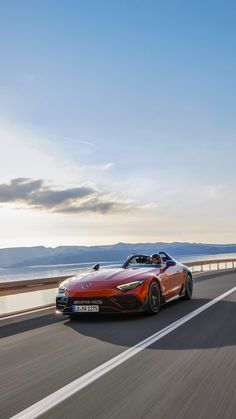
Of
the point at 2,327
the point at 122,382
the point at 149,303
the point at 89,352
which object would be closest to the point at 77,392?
the point at 122,382

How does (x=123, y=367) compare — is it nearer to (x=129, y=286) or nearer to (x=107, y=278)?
(x=129, y=286)

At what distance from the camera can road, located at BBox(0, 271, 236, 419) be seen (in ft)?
14.9

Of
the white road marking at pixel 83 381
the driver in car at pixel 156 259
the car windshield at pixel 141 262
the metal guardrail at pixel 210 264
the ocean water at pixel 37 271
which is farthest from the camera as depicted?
the metal guardrail at pixel 210 264

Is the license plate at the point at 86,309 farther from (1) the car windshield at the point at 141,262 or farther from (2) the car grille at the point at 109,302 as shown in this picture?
(1) the car windshield at the point at 141,262

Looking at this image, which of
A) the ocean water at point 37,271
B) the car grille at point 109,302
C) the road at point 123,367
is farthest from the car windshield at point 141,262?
the car grille at point 109,302

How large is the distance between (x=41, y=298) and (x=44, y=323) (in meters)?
6.15

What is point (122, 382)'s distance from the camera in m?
5.38

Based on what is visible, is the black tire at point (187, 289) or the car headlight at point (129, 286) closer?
the car headlight at point (129, 286)

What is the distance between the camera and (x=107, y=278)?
1062 cm

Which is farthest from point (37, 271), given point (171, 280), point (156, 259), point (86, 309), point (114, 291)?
point (114, 291)

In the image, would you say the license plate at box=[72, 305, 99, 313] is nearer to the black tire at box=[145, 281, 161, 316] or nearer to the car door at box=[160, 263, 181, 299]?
the black tire at box=[145, 281, 161, 316]

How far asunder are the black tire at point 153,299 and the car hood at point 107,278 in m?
Answer: 0.26

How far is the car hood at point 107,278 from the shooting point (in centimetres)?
1039

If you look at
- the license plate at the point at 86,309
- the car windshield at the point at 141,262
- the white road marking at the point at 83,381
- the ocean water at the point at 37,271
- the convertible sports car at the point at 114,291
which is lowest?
the white road marking at the point at 83,381
